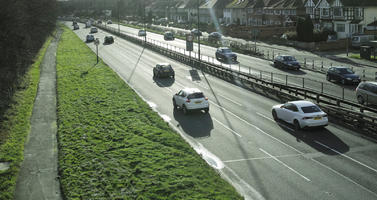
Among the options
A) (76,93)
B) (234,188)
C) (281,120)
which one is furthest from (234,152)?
(76,93)

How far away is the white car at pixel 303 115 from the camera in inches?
885

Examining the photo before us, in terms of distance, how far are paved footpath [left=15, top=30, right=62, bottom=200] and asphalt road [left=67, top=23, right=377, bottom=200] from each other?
677cm

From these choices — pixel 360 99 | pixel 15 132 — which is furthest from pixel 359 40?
pixel 15 132

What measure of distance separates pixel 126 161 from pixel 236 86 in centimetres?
2101

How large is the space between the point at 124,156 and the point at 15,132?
743cm

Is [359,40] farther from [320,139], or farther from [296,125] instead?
[320,139]

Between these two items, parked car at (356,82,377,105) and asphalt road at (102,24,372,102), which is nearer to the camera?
parked car at (356,82,377,105)

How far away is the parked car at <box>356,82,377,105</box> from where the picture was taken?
2695 centimetres

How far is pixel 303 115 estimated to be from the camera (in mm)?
22578

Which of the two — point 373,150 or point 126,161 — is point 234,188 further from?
point 373,150

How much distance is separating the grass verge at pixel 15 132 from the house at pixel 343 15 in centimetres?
5062

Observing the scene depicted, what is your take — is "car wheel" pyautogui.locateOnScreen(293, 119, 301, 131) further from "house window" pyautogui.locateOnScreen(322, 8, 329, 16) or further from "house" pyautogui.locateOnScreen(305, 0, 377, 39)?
"house window" pyautogui.locateOnScreen(322, 8, 329, 16)

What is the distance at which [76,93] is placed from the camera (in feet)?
108

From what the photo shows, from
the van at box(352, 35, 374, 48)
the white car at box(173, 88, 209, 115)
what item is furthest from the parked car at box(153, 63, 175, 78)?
the van at box(352, 35, 374, 48)
